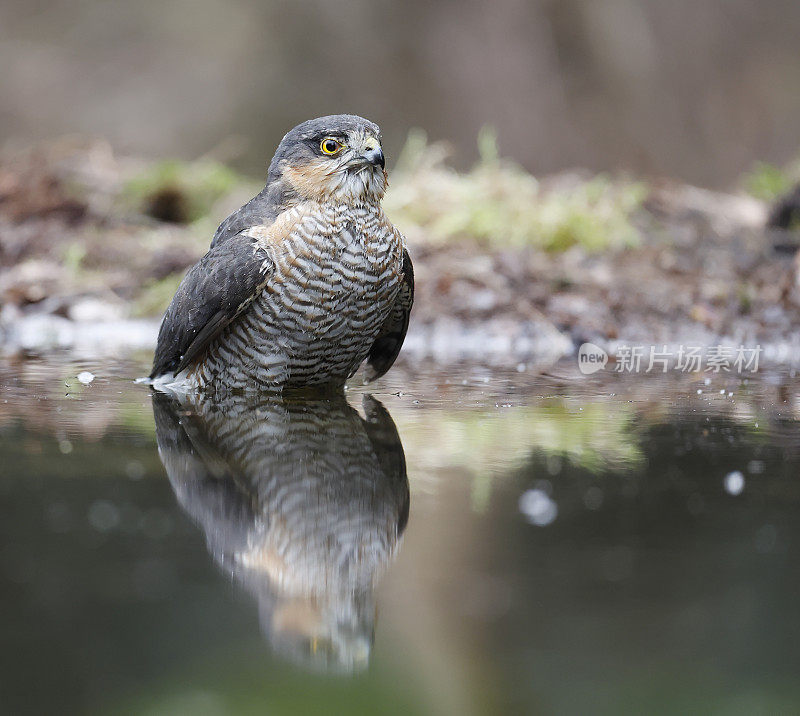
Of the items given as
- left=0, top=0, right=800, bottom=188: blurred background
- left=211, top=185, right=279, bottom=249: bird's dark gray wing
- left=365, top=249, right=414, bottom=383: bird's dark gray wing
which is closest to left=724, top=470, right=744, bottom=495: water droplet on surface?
left=365, top=249, right=414, bottom=383: bird's dark gray wing

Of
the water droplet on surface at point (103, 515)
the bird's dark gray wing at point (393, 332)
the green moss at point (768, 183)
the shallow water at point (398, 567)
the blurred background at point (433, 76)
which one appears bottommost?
the shallow water at point (398, 567)

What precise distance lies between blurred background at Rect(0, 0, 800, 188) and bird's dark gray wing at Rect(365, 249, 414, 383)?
10.9 metres

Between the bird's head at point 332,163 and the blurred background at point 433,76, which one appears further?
the blurred background at point 433,76

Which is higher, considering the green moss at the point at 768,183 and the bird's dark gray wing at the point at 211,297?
the green moss at the point at 768,183

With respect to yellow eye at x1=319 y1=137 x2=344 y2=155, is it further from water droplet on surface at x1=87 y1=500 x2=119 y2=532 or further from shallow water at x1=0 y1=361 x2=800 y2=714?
water droplet on surface at x1=87 y1=500 x2=119 y2=532

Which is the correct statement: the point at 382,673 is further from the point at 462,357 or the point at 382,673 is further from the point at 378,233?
the point at 462,357

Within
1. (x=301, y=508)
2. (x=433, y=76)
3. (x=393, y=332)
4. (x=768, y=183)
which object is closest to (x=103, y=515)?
(x=301, y=508)

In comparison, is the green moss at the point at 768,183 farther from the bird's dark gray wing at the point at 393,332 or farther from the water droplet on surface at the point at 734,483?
the water droplet on surface at the point at 734,483

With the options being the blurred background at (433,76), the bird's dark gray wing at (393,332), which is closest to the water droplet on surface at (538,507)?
the bird's dark gray wing at (393,332)

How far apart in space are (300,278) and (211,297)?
1.26 ft

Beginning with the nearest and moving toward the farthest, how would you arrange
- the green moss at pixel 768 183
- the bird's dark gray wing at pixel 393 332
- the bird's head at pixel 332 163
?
1. the bird's head at pixel 332 163
2. the bird's dark gray wing at pixel 393 332
3. the green moss at pixel 768 183

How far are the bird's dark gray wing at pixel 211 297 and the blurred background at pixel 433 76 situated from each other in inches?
436

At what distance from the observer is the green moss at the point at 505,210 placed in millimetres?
8086

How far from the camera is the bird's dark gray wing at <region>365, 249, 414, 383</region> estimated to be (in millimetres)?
4480
